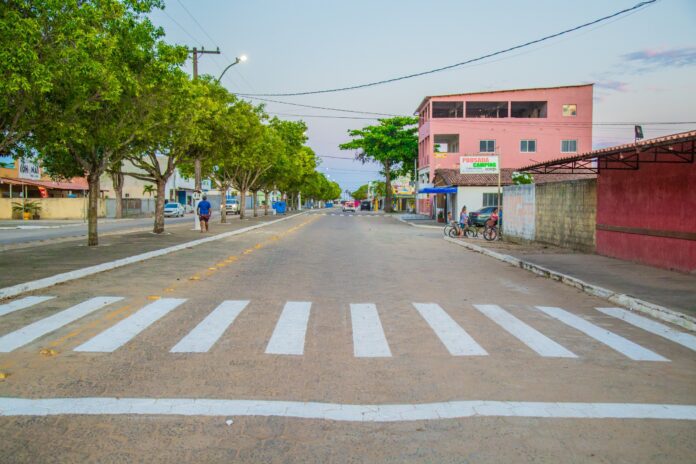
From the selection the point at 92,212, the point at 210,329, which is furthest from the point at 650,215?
the point at 92,212

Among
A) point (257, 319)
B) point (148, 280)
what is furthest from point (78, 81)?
point (257, 319)

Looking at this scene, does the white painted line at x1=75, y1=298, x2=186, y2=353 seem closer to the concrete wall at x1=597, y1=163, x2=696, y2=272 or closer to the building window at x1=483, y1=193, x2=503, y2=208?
the concrete wall at x1=597, y1=163, x2=696, y2=272

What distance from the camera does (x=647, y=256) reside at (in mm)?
16203

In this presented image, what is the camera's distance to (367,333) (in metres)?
7.98

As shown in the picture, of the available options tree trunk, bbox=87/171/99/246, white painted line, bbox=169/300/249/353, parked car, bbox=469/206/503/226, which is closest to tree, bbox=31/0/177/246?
tree trunk, bbox=87/171/99/246

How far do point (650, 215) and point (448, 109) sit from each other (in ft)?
169

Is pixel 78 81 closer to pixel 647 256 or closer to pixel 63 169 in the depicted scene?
pixel 63 169

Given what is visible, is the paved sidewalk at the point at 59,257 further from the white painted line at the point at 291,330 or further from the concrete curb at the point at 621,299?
the concrete curb at the point at 621,299

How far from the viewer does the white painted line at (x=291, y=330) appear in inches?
280

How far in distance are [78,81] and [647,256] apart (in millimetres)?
15262

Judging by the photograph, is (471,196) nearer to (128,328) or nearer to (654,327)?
(654,327)

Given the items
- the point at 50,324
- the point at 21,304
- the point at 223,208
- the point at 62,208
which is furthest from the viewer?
the point at 62,208

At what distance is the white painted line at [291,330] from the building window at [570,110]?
5823 centimetres

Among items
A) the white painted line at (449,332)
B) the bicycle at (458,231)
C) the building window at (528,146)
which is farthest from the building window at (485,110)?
the white painted line at (449,332)
